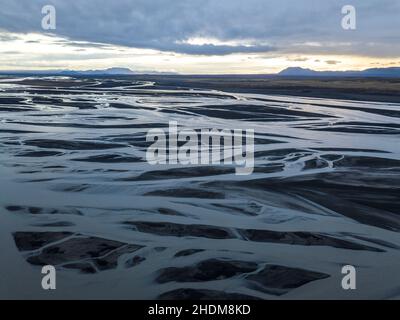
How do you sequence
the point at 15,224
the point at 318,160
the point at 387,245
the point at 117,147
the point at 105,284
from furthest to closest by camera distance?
the point at 117,147 < the point at 318,160 < the point at 15,224 < the point at 387,245 < the point at 105,284

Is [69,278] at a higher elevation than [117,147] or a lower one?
lower

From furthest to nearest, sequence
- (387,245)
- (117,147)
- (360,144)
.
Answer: (360,144) < (117,147) < (387,245)

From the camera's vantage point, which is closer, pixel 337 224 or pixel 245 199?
pixel 337 224
